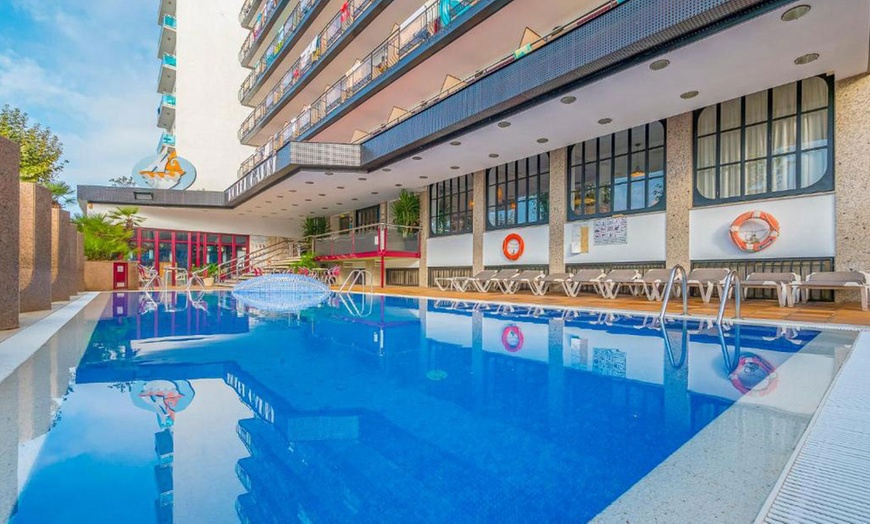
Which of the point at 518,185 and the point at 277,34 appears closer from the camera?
the point at 518,185

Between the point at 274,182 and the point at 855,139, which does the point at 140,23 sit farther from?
the point at 855,139

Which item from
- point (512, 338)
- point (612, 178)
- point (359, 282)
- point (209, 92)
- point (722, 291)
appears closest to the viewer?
point (512, 338)

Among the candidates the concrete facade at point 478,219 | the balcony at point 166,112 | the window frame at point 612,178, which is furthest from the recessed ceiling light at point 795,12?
the balcony at point 166,112

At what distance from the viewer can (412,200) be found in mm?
19281

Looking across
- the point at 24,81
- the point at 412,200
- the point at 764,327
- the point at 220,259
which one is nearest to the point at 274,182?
the point at 412,200

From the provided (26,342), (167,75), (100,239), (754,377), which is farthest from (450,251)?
(167,75)


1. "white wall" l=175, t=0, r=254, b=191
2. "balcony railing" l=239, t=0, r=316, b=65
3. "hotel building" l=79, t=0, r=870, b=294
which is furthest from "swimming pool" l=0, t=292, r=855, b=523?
"white wall" l=175, t=0, r=254, b=191

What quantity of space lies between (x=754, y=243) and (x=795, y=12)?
16.7 feet

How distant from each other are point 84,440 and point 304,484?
117 centimetres

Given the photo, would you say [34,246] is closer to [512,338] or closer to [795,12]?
[512,338]

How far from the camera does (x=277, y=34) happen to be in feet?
77.8

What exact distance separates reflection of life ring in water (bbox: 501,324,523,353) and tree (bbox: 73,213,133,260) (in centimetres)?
1748

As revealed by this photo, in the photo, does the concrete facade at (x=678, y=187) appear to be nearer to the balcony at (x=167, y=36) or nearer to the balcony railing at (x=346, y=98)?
the balcony railing at (x=346, y=98)

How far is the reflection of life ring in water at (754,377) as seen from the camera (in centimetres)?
278
